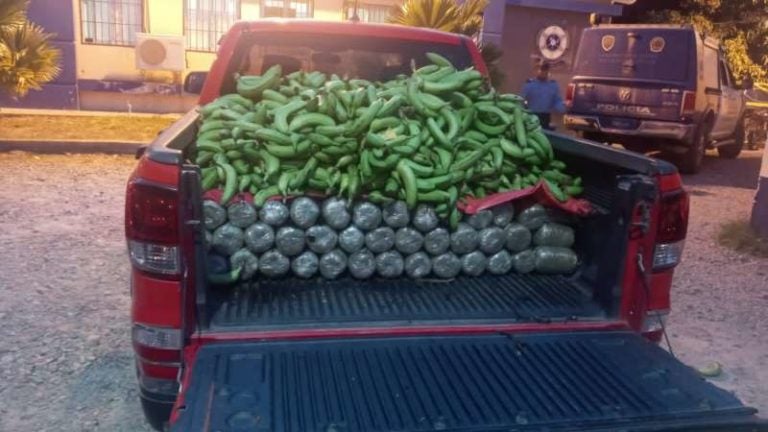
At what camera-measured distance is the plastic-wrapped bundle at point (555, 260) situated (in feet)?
11.6

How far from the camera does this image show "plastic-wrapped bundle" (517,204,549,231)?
11.6 ft

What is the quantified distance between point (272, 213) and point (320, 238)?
0.24m

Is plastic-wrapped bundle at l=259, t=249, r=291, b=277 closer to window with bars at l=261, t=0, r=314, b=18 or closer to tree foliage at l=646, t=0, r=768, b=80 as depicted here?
window with bars at l=261, t=0, r=314, b=18

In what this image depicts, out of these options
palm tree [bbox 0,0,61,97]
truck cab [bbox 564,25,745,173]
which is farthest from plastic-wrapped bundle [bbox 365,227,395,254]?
palm tree [bbox 0,0,61,97]

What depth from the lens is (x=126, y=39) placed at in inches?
585

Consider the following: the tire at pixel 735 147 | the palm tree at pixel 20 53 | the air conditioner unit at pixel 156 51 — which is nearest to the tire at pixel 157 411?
the palm tree at pixel 20 53

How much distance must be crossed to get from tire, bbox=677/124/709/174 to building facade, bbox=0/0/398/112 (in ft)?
24.3

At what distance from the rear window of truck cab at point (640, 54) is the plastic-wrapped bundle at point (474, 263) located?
9581 millimetres

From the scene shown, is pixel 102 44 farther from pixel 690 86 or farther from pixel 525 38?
pixel 690 86

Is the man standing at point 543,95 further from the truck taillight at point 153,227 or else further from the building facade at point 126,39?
the truck taillight at point 153,227

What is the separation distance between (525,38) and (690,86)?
559 cm

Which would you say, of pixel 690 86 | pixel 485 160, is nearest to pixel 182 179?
pixel 485 160

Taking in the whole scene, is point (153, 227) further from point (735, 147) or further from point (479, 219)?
point (735, 147)

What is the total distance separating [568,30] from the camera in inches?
669
